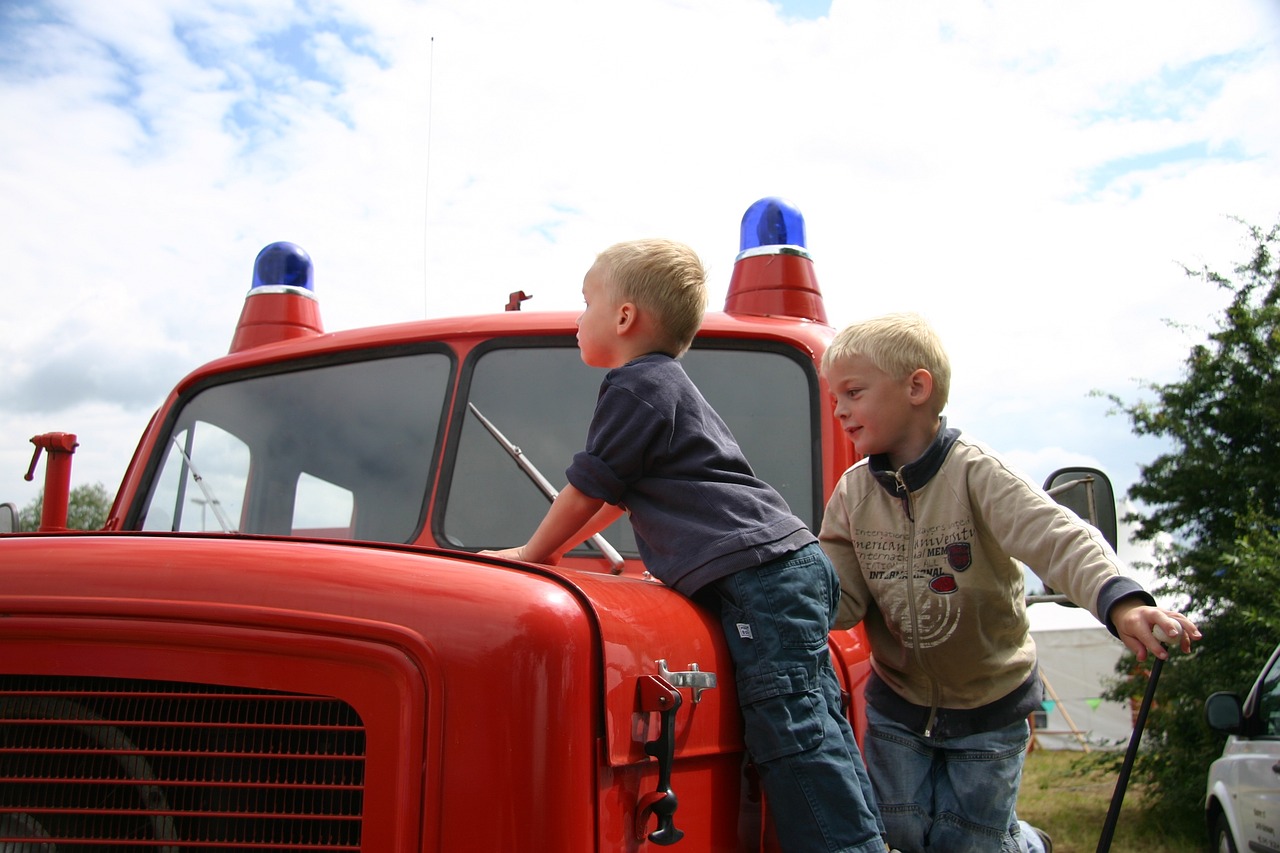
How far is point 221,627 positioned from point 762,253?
222cm

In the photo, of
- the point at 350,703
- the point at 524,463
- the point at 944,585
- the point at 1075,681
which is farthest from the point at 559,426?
the point at 1075,681

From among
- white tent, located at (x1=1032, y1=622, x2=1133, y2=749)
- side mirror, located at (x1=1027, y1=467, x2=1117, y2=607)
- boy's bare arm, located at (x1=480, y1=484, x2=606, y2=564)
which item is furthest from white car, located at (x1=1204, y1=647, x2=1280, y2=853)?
white tent, located at (x1=1032, y1=622, x2=1133, y2=749)

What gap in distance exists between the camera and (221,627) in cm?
131

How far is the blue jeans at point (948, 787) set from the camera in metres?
1.95

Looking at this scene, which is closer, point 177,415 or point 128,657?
point 128,657

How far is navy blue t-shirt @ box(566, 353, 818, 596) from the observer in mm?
1732

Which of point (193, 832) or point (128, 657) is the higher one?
point (128, 657)

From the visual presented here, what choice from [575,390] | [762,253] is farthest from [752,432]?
[762,253]

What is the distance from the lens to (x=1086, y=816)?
8820 millimetres

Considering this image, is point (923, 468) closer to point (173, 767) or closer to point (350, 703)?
point (350, 703)

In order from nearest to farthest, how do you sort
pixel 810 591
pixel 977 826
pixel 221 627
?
pixel 221 627 → pixel 810 591 → pixel 977 826

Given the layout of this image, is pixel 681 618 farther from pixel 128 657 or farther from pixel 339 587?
pixel 128 657

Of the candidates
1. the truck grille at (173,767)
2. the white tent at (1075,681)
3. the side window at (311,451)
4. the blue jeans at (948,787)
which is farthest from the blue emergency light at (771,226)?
the white tent at (1075,681)

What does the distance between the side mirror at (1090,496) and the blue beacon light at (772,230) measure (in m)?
1.12
